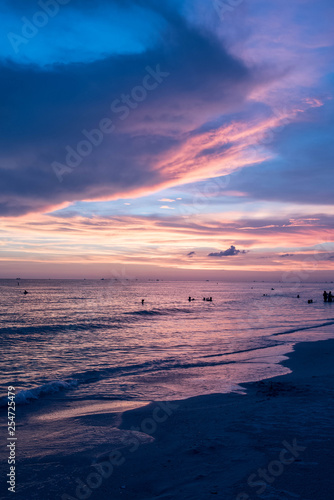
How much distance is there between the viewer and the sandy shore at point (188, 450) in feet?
20.7

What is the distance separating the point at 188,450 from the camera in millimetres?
7977

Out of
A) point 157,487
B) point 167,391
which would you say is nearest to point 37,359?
point 167,391

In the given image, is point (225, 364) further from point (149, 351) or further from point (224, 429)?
point (224, 429)

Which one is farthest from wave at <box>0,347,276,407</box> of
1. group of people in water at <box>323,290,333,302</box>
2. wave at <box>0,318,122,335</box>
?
group of people in water at <box>323,290,333,302</box>

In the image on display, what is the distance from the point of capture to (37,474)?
710 cm

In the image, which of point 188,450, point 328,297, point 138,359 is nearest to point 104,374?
point 138,359

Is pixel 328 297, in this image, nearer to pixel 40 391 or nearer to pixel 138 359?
pixel 138 359

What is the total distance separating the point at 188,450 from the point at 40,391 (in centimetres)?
805

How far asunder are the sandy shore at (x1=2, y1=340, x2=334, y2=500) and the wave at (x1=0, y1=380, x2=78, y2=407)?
1.38 meters

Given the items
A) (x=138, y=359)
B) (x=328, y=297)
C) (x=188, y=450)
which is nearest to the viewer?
(x=188, y=450)

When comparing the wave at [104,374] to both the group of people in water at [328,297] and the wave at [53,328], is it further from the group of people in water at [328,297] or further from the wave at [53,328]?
the group of people in water at [328,297]

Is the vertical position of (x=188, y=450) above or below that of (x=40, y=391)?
above

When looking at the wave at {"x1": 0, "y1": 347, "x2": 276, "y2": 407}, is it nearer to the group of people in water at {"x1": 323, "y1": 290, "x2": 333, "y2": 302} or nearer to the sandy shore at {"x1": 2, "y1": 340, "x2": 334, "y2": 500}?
the sandy shore at {"x1": 2, "y1": 340, "x2": 334, "y2": 500}

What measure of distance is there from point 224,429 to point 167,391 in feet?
16.4
